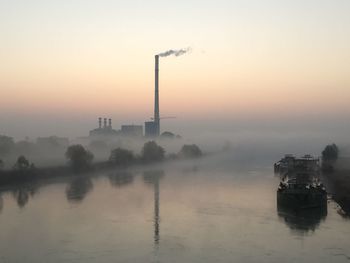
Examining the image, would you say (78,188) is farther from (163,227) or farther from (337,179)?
(337,179)

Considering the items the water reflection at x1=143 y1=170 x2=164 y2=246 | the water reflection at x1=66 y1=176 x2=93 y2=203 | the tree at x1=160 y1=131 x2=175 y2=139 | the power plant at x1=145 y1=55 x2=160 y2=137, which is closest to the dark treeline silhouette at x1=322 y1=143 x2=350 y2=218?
the water reflection at x1=143 y1=170 x2=164 y2=246

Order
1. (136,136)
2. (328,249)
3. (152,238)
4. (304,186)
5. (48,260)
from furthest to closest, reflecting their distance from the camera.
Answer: (136,136), (304,186), (152,238), (328,249), (48,260)

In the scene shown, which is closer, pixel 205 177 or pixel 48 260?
pixel 48 260

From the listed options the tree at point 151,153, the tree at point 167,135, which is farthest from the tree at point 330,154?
the tree at point 167,135

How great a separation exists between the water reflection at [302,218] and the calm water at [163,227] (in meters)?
0.02

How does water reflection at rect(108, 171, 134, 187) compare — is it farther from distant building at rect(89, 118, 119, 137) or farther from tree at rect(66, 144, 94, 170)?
distant building at rect(89, 118, 119, 137)

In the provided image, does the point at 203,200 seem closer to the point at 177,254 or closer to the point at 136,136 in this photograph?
the point at 177,254

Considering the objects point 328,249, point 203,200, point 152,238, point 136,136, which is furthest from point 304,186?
point 136,136

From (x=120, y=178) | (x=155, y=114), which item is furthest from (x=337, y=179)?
(x=155, y=114)

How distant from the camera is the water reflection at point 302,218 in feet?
33.1

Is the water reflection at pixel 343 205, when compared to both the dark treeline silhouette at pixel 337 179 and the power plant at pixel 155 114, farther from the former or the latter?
the power plant at pixel 155 114

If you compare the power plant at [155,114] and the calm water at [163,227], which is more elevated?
the power plant at [155,114]

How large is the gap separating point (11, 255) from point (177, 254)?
2.64 metres

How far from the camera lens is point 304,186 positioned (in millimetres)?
13305
